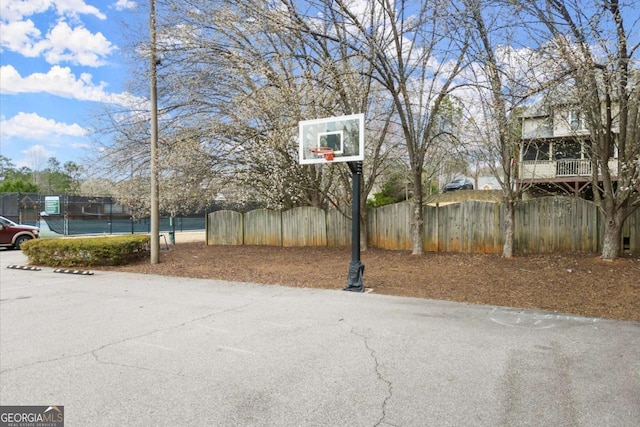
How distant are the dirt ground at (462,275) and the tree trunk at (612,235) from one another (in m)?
0.26

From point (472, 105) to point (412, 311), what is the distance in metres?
6.36

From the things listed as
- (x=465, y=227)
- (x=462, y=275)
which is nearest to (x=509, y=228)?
(x=465, y=227)

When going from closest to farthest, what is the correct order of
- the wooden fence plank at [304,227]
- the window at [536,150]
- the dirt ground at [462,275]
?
the dirt ground at [462,275], the window at [536,150], the wooden fence plank at [304,227]

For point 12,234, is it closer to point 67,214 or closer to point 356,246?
point 67,214

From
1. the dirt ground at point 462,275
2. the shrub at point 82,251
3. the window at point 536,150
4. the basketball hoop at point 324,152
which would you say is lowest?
the dirt ground at point 462,275

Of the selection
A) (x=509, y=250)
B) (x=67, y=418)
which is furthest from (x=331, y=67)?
(x=67, y=418)

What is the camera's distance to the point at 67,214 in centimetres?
2439

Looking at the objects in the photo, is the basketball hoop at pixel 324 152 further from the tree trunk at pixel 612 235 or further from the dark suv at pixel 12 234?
the dark suv at pixel 12 234

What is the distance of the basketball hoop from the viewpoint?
8711mm

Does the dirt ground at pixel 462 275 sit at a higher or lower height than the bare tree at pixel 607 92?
lower

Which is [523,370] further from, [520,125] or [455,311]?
[520,125]

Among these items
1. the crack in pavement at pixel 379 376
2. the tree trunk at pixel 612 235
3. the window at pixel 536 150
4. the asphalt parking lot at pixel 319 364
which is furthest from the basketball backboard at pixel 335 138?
the tree trunk at pixel 612 235

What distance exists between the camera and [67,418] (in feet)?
10.8

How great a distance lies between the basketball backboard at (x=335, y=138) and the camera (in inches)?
329
